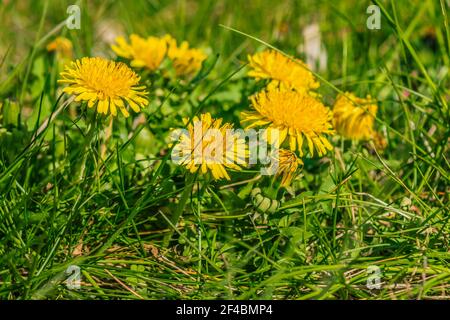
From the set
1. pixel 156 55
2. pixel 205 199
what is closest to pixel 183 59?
pixel 156 55

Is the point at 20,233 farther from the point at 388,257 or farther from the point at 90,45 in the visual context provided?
the point at 90,45

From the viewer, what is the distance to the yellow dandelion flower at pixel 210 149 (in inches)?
56.2

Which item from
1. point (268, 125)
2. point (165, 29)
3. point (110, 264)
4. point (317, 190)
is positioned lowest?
point (110, 264)

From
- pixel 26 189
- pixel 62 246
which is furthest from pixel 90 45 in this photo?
pixel 62 246

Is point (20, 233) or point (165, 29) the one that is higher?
point (165, 29)

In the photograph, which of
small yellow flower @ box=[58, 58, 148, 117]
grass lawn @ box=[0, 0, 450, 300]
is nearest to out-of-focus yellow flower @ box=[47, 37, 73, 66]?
grass lawn @ box=[0, 0, 450, 300]

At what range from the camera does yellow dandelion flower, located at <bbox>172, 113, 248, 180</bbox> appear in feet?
4.68

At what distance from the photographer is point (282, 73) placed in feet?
6.07

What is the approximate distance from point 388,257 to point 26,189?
36.8 inches

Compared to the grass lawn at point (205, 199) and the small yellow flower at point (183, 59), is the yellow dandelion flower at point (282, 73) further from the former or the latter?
the small yellow flower at point (183, 59)

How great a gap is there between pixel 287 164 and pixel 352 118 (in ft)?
1.45

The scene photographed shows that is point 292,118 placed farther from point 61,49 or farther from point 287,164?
point 61,49

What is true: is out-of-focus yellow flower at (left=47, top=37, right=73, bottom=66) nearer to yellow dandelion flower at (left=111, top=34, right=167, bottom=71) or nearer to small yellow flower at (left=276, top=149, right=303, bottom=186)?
yellow dandelion flower at (left=111, top=34, right=167, bottom=71)

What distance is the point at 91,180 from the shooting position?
1.55m
